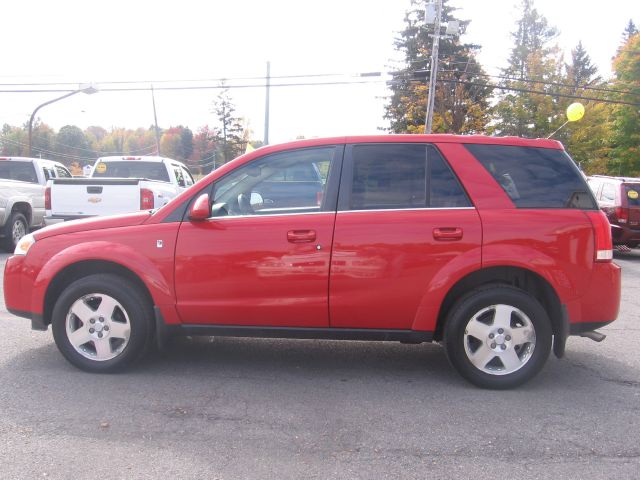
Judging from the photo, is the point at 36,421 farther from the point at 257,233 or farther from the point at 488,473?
the point at 488,473

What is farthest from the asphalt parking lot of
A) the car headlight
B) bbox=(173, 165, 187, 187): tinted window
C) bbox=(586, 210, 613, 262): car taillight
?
bbox=(173, 165, 187, 187): tinted window

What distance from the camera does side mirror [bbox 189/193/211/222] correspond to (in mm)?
4352

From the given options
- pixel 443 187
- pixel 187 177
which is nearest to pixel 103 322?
pixel 443 187

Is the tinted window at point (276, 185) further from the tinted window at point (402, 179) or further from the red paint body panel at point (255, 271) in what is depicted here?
the tinted window at point (402, 179)

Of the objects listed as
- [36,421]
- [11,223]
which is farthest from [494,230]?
[11,223]

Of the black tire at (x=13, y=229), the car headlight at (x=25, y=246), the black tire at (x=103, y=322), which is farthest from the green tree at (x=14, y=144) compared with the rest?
the black tire at (x=103, y=322)

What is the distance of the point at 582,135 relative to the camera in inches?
1161

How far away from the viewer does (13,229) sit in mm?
11805

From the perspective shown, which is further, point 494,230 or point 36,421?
point 494,230

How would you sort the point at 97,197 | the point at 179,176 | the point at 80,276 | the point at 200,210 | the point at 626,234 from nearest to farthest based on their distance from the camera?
the point at 200,210
the point at 80,276
the point at 97,197
the point at 626,234
the point at 179,176

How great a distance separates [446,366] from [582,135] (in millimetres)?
28094

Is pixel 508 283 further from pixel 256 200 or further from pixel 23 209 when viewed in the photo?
pixel 23 209

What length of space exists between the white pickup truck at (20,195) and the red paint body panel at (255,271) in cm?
873

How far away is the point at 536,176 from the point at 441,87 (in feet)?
93.1
